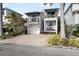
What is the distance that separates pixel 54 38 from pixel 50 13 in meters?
23.3

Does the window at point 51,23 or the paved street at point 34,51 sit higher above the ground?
the window at point 51,23

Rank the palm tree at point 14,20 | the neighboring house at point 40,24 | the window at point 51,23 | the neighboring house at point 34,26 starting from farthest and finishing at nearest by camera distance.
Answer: the window at point 51,23 → the neighboring house at point 34,26 → the neighboring house at point 40,24 → the palm tree at point 14,20

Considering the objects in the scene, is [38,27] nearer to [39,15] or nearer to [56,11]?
[39,15]

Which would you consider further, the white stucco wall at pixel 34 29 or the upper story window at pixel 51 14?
the upper story window at pixel 51 14

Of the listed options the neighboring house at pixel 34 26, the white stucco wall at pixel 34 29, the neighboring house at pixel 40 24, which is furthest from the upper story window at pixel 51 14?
the white stucco wall at pixel 34 29

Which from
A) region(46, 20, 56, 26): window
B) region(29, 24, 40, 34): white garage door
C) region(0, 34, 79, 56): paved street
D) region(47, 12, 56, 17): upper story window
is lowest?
region(0, 34, 79, 56): paved street

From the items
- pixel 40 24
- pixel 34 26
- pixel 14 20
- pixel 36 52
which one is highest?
pixel 14 20

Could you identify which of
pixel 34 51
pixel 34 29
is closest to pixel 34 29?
pixel 34 29

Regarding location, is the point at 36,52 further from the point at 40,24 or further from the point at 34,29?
the point at 40,24

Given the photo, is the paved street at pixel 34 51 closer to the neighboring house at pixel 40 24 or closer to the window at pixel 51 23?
the neighboring house at pixel 40 24

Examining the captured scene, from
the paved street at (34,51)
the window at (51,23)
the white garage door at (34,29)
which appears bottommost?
the paved street at (34,51)

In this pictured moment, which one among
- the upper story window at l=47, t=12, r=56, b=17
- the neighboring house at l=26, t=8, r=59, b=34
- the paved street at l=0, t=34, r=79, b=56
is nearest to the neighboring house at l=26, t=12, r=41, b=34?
the neighboring house at l=26, t=8, r=59, b=34

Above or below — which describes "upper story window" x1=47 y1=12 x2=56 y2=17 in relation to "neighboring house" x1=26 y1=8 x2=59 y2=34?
above

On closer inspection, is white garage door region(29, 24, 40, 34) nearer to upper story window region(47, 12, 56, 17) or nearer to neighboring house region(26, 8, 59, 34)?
neighboring house region(26, 8, 59, 34)
